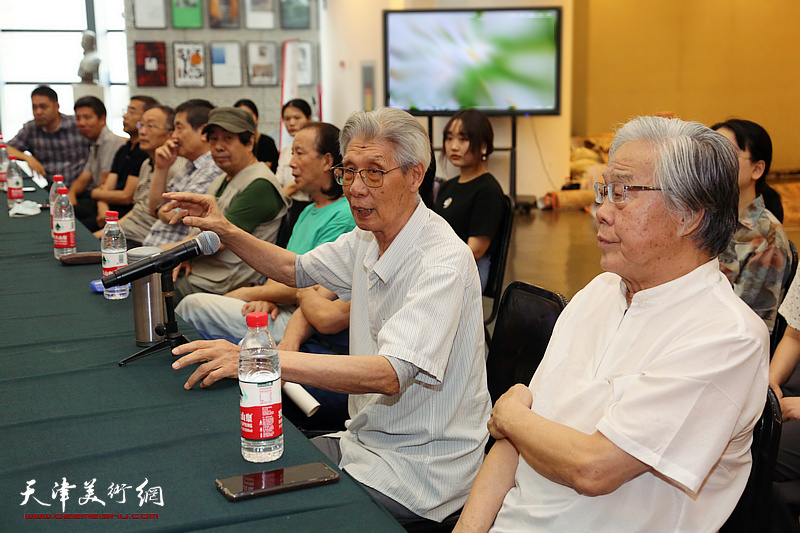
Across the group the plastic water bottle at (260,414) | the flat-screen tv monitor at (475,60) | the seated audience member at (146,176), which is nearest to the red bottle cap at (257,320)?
the plastic water bottle at (260,414)

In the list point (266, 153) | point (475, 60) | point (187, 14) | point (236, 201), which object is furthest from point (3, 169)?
point (187, 14)

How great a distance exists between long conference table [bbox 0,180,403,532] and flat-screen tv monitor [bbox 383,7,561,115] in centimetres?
743

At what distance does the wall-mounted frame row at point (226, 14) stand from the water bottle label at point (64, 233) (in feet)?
29.1

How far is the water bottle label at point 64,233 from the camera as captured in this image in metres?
2.87

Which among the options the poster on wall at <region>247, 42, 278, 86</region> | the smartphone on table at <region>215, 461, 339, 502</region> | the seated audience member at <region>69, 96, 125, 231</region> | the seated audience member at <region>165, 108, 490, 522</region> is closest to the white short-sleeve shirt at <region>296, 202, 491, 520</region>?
the seated audience member at <region>165, 108, 490, 522</region>

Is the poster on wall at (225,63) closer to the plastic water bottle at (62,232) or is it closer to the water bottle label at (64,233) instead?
the plastic water bottle at (62,232)

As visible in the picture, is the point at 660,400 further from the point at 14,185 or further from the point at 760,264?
the point at 14,185

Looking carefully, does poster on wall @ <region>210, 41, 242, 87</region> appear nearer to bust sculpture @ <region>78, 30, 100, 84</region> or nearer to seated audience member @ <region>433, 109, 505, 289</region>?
bust sculpture @ <region>78, 30, 100, 84</region>

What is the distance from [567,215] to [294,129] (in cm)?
405

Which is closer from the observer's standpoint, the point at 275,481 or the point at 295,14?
the point at 275,481

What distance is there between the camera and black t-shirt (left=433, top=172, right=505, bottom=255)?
3613 millimetres

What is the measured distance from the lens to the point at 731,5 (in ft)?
27.1

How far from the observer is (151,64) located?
1086 cm

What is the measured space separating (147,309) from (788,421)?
165cm
